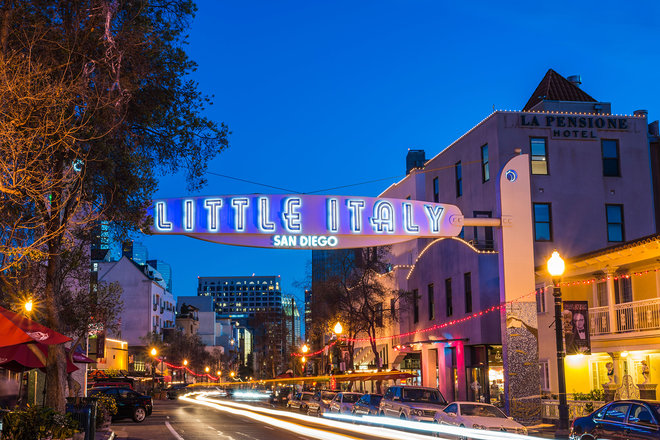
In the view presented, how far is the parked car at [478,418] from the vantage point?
75.8ft

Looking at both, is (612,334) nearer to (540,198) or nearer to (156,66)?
(540,198)

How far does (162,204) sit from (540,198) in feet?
75.1

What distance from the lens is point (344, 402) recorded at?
37312mm

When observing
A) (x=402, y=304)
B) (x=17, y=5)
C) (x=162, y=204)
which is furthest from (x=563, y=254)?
(x=17, y=5)

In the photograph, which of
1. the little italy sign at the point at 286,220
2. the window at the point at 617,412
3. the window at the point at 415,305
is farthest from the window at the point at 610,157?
the window at the point at 617,412

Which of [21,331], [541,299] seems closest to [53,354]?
[21,331]

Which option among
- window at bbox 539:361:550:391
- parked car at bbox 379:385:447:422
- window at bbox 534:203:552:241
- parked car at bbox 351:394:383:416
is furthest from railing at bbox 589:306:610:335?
parked car at bbox 351:394:383:416

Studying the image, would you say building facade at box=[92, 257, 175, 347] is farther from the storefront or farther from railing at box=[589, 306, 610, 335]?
railing at box=[589, 306, 610, 335]

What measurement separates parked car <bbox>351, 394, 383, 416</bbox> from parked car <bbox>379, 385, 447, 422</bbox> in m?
1.94

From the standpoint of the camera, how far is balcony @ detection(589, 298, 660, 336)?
28672 mm

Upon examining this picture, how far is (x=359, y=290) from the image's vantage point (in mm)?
54688

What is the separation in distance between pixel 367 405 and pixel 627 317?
38.3 ft

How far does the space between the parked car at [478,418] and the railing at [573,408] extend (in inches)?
240

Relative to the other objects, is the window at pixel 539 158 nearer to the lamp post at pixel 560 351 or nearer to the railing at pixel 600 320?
the railing at pixel 600 320
